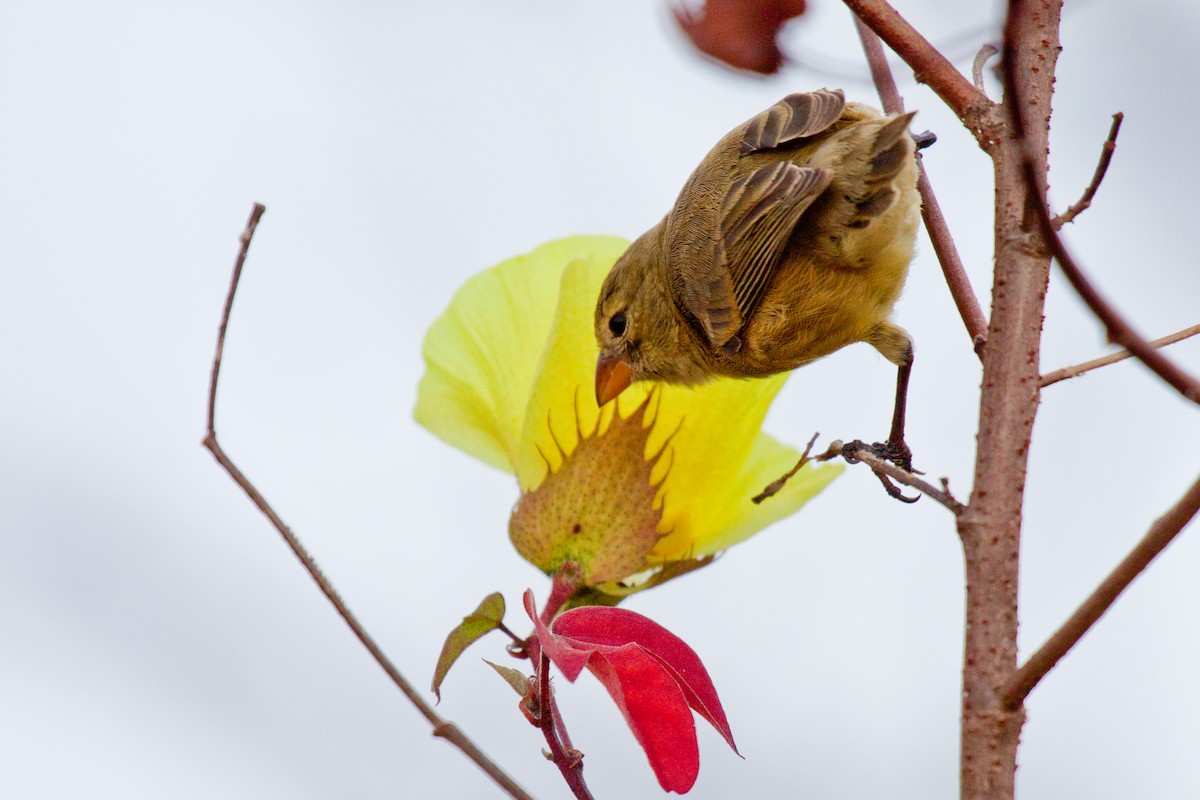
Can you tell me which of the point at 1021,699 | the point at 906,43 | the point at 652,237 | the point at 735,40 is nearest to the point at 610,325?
the point at 652,237

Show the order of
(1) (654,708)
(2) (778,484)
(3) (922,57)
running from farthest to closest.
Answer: (2) (778,484) → (3) (922,57) → (1) (654,708)

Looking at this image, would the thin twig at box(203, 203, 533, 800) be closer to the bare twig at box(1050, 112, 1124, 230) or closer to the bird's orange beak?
the bird's orange beak

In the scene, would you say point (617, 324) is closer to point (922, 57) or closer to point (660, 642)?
point (922, 57)

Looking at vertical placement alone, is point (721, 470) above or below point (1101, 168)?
below

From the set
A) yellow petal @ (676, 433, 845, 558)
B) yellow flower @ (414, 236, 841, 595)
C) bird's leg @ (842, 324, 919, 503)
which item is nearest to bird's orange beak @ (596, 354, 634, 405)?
yellow flower @ (414, 236, 841, 595)

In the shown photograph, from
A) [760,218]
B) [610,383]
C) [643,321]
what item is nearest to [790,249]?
[760,218]

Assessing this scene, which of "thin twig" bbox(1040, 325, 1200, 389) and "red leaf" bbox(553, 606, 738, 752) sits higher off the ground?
"thin twig" bbox(1040, 325, 1200, 389)

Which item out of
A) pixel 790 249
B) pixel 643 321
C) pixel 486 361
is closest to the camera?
pixel 486 361
